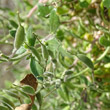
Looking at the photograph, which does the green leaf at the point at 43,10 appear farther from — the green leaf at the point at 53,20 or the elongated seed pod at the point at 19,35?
the elongated seed pod at the point at 19,35

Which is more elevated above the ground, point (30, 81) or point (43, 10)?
point (43, 10)

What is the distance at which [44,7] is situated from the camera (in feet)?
1.47

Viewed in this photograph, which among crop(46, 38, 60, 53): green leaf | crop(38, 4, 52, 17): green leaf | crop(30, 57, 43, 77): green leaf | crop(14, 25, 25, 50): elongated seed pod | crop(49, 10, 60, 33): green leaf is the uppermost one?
crop(38, 4, 52, 17): green leaf

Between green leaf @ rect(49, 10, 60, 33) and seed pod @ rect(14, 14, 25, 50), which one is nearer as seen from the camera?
seed pod @ rect(14, 14, 25, 50)

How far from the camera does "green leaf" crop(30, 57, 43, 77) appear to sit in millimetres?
377

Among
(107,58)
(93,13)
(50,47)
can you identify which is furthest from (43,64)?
(93,13)

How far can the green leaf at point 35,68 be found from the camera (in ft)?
1.24

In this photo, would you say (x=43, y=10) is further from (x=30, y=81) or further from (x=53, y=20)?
(x=30, y=81)

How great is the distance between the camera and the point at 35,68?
0.38 meters

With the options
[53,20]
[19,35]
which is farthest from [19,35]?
[53,20]

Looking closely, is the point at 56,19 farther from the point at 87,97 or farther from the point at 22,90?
the point at 87,97

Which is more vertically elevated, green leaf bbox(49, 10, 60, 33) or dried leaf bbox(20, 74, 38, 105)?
green leaf bbox(49, 10, 60, 33)

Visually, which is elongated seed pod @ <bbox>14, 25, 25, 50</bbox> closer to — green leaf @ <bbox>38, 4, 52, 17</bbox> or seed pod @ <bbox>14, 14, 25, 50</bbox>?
seed pod @ <bbox>14, 14, 25, 50</bbox>

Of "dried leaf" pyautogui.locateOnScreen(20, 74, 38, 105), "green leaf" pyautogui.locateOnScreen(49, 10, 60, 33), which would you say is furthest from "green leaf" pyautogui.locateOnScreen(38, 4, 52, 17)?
"dried leaf" pyautogui.locateOnScreen(20, 74, 38, 105)
